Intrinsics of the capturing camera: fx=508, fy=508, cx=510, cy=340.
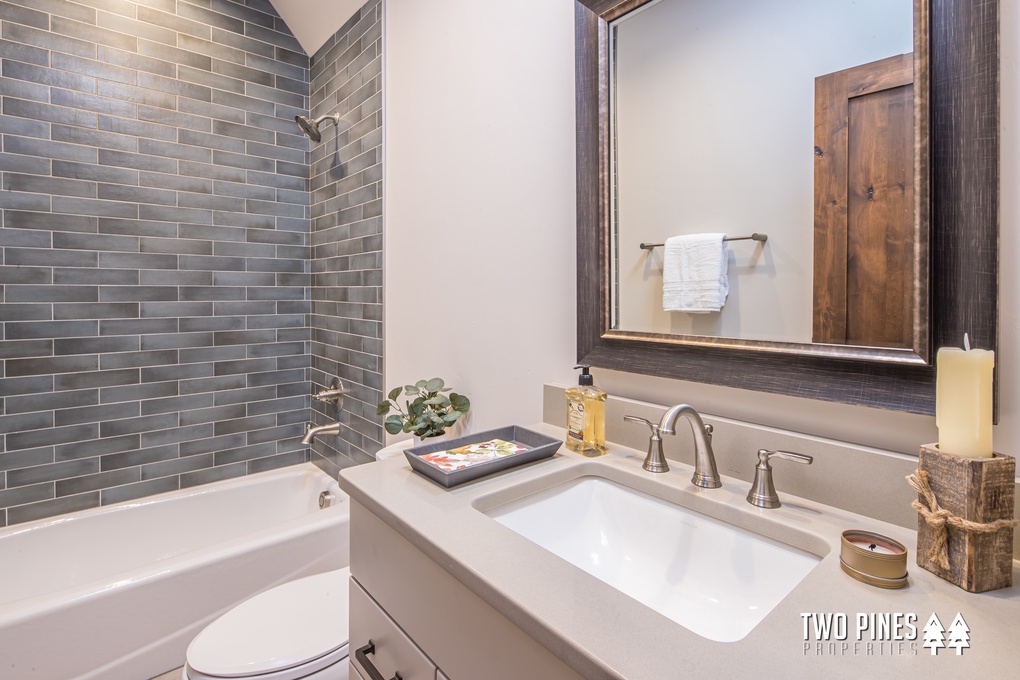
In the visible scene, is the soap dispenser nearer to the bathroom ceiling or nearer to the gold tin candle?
the gold tin candle

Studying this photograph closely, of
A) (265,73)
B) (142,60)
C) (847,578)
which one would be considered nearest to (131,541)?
(142,60)

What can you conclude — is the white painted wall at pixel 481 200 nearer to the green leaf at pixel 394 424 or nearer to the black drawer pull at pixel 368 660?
the green leaf at pixel 394 424

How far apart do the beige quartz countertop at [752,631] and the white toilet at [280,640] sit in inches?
24.5

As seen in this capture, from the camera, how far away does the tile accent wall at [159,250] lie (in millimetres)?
2027

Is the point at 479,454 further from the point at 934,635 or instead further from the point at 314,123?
the point at 314,123

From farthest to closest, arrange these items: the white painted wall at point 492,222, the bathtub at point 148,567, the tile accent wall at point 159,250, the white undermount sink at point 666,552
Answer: the tile accent wall at point 159,250
the bathtub at point 148,567
the white painted wall at point 492,222
the white undermount sink at point 666,552

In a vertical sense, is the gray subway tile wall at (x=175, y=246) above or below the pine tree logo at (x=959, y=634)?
above

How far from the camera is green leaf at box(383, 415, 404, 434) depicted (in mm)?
1562

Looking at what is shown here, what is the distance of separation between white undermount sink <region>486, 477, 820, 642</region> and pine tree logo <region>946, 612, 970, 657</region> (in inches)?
7.7

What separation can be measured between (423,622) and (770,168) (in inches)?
37.8

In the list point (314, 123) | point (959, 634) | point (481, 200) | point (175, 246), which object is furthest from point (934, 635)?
point (175, 246)

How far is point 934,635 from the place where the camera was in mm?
508

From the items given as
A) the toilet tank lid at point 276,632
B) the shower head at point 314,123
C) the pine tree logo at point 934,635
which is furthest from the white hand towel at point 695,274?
the shower head at point 314,123

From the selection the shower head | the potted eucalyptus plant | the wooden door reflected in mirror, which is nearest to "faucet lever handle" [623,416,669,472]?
the wooden door reflected in mirror
